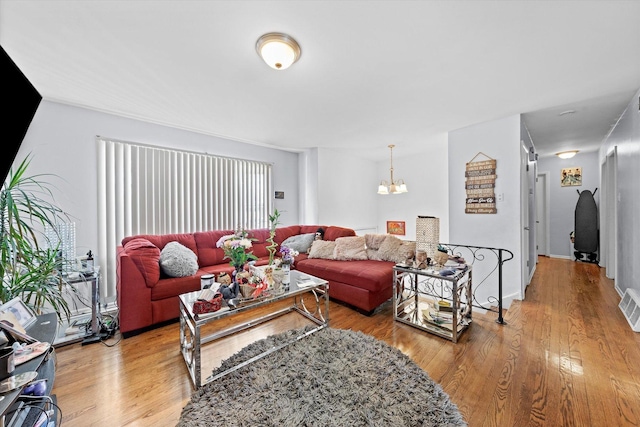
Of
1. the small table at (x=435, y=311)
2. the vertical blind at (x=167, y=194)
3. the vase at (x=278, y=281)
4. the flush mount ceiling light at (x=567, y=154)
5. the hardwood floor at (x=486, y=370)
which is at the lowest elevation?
the hardwood floor at (x=486, y=370)

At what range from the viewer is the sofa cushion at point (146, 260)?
2.44 m

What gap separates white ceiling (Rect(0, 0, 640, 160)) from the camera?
1.53 metres

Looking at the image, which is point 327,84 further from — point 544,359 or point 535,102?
point 544,359

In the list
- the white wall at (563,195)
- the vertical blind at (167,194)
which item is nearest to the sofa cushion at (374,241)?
the vertical blind at (167,194)

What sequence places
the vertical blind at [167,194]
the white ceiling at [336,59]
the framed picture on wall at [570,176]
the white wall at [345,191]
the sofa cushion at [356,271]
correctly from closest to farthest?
the white ceiling at [336,59], the sofa cushion at [356,271], the vertical blind at [167,194], the white wall at [345,191], the framed picture on wall at [570,176]

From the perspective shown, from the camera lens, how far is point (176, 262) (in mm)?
2721

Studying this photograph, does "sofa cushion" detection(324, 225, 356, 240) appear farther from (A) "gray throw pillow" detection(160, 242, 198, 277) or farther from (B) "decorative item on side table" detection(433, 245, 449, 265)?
(A) "gray throw pillow" detection(160, 242, 198, 277)

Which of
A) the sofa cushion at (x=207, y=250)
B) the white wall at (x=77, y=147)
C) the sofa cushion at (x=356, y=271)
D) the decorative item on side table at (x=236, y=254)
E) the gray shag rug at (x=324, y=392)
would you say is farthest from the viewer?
the sofa cushion at (x=207, y=250)

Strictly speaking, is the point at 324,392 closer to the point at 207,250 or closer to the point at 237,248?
the point at 237,248

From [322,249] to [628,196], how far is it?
3.86 meters

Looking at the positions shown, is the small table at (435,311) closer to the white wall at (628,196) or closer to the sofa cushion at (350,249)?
the sofa cushion at (350,249)

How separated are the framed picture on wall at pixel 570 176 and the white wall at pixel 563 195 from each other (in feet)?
0.18

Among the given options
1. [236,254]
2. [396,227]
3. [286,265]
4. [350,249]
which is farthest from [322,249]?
[396,227]

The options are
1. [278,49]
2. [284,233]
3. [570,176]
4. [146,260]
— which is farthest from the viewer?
[570,176]
